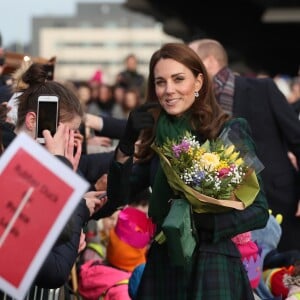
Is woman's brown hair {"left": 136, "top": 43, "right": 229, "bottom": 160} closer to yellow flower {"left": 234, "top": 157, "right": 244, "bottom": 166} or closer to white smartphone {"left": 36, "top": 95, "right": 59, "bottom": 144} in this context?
yellow flower {"left": 234, "top": 157, "right": 244, "bottom": 166}

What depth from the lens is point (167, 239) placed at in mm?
A: 4289

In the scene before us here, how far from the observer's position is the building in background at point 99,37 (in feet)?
481

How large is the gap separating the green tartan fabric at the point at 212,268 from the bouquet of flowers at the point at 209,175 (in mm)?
69

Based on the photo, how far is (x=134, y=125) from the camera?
4582mm

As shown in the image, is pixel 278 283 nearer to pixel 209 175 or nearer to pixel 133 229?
pixel 133 229

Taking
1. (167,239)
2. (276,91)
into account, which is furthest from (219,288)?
(276,91)

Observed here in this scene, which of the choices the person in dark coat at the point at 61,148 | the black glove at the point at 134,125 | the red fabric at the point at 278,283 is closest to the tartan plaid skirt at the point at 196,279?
the person in dark coat at the point at 61,148

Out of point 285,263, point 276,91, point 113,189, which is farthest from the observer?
point 276,91

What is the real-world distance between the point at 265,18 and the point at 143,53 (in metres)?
133

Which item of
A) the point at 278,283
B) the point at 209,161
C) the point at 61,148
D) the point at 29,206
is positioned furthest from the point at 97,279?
the point at 29,206

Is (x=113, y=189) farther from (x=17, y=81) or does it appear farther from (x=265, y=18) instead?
(x=265, y=18)

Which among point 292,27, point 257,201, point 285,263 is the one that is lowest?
point 292,27

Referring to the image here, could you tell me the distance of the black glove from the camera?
4578mm

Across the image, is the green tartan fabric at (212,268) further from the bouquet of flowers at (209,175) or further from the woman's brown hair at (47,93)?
the woman's brown hair at (47,93)
